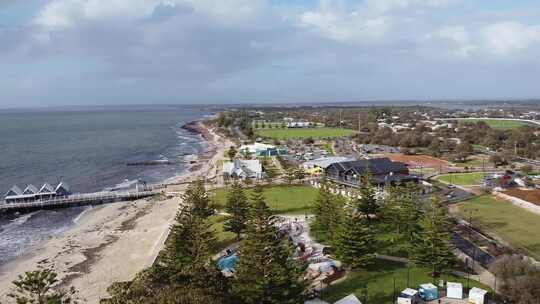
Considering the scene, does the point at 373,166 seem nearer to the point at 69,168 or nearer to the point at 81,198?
the point at 81,198

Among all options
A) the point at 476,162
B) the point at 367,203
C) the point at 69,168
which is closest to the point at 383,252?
the point at 367,203

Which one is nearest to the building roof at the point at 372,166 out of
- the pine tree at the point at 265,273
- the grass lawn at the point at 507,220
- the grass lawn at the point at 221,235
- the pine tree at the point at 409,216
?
the grass lawn at the point at 507,220

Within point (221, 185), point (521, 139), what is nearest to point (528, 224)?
point (221, 185)

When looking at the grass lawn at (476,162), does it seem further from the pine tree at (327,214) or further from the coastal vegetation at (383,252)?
the pine tree at (327,214)

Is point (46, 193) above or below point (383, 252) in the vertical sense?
above

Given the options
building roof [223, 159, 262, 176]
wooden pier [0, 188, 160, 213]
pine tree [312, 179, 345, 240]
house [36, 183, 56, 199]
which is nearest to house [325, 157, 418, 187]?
building roof [223, 159, 262, 176]

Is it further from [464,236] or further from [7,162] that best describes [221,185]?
[7,162]

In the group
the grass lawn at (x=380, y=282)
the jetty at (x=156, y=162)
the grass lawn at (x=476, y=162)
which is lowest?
the grass lawn at (x=476, y=162)
